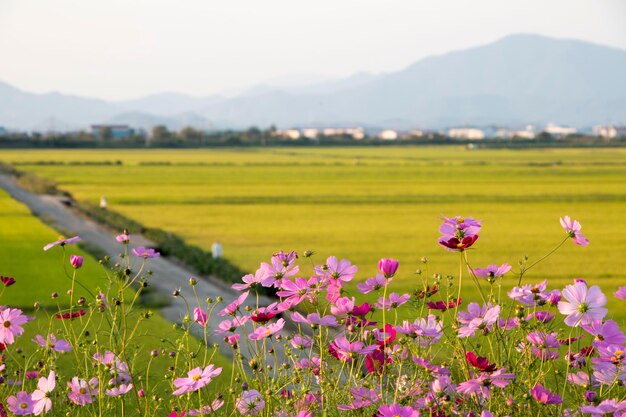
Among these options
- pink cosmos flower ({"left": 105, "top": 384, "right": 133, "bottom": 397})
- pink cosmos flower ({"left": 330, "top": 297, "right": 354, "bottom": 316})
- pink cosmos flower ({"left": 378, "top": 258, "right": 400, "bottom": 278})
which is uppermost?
pink cosmos flower ({"left": 378, "top": 258, "right": 400, "bottom": 278})

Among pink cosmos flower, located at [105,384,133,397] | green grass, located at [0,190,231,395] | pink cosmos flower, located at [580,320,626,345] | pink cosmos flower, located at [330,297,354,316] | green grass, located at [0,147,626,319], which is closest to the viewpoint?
pink cosmos flower, located at [330,297,354,316]

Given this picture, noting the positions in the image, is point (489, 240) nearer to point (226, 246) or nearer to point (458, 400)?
point (226, 246)

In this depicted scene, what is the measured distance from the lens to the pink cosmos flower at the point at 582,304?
10.1 feet

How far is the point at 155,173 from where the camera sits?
6034 centimetres

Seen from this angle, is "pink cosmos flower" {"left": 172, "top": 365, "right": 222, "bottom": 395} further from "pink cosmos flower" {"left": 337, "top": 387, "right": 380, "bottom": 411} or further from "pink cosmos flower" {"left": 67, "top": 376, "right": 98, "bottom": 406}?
"pink cosmos flower" {"left": 67, "top": 376, "right": 98, "bottom": 406}

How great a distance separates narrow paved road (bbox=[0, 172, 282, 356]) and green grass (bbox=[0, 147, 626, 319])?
1524 millimetres

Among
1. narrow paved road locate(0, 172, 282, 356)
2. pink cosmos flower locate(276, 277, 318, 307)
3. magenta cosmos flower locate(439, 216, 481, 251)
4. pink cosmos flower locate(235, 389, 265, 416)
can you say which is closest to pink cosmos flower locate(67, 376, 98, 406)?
pink cosmos flower locate(235, 389, 265, 416)

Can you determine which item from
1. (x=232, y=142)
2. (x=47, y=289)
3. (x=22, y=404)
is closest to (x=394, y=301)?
(x=22, y=404)

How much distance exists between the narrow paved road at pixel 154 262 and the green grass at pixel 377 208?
152 cm

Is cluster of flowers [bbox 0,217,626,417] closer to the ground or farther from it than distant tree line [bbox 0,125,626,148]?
farther from it

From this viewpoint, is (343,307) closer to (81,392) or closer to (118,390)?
(118,390)

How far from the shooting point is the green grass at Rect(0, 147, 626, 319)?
2264 centimetres

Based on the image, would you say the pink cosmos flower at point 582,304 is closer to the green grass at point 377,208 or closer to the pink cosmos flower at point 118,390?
the pink cosmos flower at point 118,390

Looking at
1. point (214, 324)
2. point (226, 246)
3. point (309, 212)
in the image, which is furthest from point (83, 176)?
point (214, 324)
